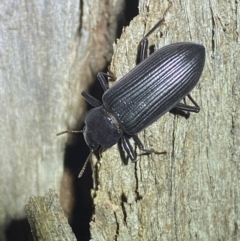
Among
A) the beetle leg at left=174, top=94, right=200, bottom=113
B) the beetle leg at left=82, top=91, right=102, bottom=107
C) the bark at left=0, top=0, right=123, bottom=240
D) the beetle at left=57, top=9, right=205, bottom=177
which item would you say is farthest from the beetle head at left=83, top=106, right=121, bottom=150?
the beetle leg at left=174, top=94, right=200, bottom=113

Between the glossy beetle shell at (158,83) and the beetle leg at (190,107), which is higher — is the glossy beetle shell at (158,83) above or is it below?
above

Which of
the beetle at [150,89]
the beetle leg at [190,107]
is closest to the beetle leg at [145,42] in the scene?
the beetle at [150,89]

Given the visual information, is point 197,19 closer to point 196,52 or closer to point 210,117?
point 196,52

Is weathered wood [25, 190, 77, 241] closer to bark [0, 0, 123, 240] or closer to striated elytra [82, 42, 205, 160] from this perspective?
striated elytra [82, 42, 205, 160]

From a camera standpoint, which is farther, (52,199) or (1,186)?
(1,186)

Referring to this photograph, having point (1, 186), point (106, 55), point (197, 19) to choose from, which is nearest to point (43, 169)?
point (1, 186)

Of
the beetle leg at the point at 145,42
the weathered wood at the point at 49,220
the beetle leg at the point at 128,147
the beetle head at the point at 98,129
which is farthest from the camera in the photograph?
the beetle head at the point at 98,129

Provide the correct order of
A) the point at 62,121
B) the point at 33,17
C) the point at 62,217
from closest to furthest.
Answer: the point at 62,217
the point at 33,17
the point at 62,121

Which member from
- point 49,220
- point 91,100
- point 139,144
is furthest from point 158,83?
point 49,220

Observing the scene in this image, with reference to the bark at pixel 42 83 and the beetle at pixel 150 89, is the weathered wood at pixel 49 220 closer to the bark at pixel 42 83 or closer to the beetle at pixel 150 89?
the beetle at pixel 150 89
